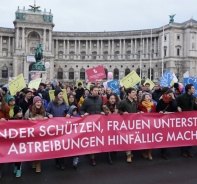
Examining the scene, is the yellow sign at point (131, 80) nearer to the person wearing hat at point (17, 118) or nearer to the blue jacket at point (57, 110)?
the blue jacket at point (57, 110)

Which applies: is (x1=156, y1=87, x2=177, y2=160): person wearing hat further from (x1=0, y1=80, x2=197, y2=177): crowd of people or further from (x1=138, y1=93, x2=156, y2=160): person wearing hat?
(x1=138, y1=93, x2=156, y2=160): person wearing hat

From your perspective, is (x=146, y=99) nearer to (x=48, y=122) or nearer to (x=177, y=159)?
(x=177, y=159)

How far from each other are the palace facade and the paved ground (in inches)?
2630

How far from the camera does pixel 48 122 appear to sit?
25.3ft

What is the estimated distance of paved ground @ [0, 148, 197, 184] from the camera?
7121mm

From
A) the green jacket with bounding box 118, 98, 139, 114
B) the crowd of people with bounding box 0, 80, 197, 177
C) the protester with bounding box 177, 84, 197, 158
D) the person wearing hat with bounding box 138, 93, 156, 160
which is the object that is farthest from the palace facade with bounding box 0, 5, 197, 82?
the green jacket with bounding box 118, 98, 139, 114

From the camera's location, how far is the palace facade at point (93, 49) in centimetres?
7500

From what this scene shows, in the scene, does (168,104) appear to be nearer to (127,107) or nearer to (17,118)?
(127,107)

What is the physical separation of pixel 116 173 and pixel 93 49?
257ft

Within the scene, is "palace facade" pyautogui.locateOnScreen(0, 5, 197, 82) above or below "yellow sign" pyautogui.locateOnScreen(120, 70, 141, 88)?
above

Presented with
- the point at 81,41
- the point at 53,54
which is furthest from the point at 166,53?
the point at 53,54

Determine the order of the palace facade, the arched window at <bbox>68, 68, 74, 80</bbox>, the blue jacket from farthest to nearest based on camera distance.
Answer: the arched window at <bbox>68, 68, 74, 80</bbox> → the palace facade → the blue jacket

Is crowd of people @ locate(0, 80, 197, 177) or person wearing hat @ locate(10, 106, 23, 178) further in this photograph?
crowd of people @ locate(0, 80, 197, 177)

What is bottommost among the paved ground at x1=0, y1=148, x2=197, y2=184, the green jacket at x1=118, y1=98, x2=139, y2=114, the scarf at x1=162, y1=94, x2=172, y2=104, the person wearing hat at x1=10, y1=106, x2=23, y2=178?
the paved ground at x1=0, y1=148, x2=197, y2=184
